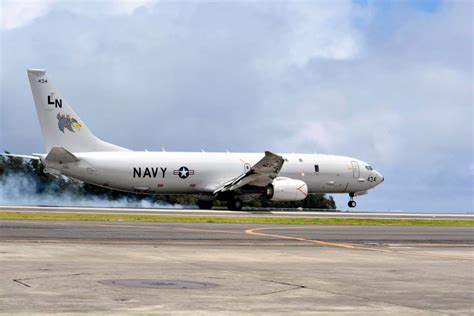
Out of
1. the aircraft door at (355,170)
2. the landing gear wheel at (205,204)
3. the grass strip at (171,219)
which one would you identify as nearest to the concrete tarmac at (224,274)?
the grass strip at (171,219)

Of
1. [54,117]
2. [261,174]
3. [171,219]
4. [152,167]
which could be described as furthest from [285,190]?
[171,219]

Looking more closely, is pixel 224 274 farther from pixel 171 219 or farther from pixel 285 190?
pixel 285 190

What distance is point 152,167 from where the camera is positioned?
6462 centimetres

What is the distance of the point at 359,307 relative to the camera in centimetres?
1280

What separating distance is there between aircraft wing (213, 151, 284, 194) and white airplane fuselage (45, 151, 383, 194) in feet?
8.18

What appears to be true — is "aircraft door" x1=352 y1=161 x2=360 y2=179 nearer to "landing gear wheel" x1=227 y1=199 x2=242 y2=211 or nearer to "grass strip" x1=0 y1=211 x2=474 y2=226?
"landing gear wheel" x1=227 y1=199 x2=242 y2=211

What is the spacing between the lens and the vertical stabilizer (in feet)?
208

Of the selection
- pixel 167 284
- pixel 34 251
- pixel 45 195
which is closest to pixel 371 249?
pixel 34 251

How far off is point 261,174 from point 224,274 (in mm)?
47478

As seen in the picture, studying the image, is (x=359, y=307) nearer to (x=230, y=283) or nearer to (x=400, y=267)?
(x=230, y=283)

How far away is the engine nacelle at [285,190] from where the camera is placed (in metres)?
64.6

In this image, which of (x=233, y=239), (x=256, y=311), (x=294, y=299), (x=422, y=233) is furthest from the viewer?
(x=422, y=233)

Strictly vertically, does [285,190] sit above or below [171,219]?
above

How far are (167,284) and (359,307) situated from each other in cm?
380
